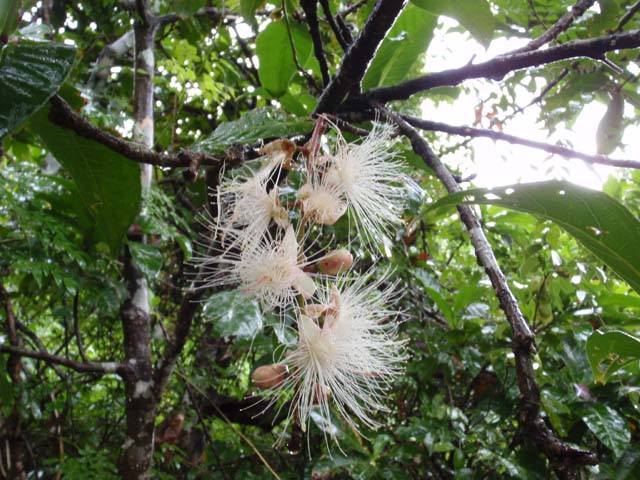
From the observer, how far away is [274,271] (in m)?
0.79

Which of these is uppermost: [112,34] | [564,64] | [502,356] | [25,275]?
[112,34]

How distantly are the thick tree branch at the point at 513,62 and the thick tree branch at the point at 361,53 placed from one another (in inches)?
3.1

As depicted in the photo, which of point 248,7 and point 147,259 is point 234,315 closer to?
point 147,259

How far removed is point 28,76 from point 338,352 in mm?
570

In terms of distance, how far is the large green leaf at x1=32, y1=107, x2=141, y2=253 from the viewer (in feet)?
2.32

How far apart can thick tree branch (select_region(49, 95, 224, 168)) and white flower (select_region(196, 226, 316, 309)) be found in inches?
6.2

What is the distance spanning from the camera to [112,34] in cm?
234

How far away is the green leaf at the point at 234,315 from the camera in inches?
37.3

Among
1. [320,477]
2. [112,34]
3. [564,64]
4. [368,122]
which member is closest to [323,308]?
[368,122]

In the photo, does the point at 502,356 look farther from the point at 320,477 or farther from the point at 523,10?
the point at 523,10

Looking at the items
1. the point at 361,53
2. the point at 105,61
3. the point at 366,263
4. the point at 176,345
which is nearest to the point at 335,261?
the point at 361,53

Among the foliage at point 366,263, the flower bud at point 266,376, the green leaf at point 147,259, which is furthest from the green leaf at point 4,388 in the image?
the flower bud at point 266,376

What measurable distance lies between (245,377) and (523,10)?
6.90ft

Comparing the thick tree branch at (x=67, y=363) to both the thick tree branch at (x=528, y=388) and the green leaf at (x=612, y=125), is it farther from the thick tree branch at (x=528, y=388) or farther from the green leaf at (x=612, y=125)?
the green leaf at (x=612, y=125)
